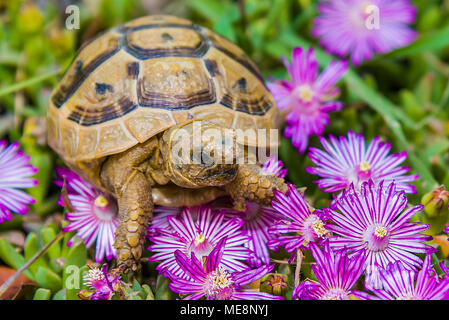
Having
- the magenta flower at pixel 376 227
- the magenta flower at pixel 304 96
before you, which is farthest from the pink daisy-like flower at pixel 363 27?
the magenta flower at pixel 376 227

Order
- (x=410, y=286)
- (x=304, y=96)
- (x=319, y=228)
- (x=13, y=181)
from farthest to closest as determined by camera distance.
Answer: (x=304, y=96) → (x=13, y=181) → (x=319, y=228) → (x=410, y=286)

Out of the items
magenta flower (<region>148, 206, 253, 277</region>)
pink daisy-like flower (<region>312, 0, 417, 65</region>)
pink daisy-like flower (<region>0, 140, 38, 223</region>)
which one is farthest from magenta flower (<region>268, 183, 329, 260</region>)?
pink daisy-like flower (<region>312, 0, 417, 65</region>)

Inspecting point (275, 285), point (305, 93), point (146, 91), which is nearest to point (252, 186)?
point (275, 285)

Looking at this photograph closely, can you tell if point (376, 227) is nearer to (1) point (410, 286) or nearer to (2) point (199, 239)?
(1) point (410, 286)

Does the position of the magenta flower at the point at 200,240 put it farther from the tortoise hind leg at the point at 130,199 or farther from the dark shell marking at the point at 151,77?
the dark shell marking at the point at 151,77

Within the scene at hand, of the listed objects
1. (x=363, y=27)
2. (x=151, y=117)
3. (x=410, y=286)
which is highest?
(x=363, y=27)
